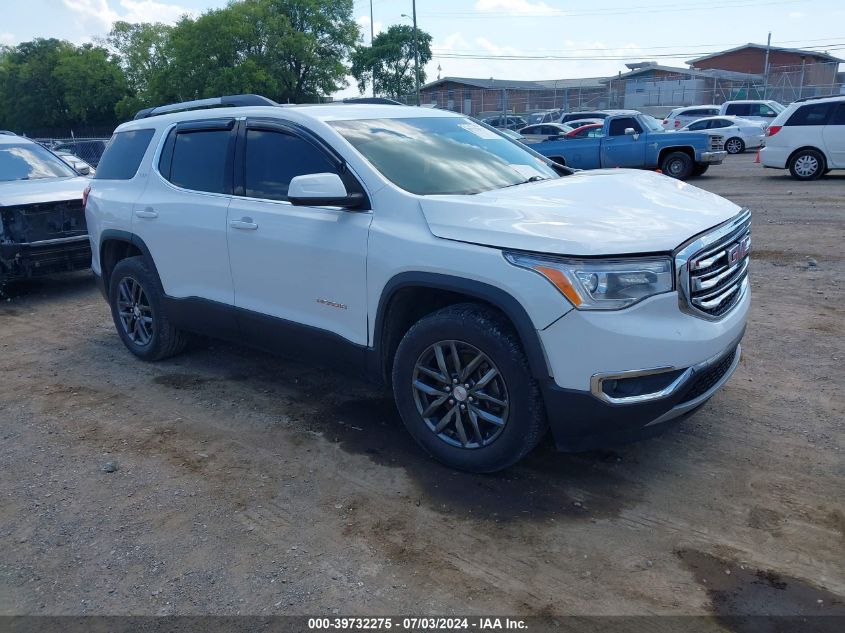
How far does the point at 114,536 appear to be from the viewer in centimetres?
344

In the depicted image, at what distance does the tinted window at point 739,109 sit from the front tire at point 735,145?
269 centimetres

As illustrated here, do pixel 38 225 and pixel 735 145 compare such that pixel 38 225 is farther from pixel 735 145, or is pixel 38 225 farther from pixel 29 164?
pixel 735 145

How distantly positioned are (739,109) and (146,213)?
26.3 meters

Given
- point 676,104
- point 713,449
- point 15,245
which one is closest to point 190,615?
point 713,449

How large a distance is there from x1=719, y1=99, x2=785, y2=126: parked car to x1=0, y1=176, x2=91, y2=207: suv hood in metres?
24.1

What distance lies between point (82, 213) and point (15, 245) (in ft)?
2.79

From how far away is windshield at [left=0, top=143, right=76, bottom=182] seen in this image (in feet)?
28.8

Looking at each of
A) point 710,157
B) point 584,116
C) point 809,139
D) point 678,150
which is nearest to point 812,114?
point 809,139

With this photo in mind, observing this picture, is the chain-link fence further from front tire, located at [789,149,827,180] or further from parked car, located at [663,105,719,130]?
front tire, located at [789,149,827,180]

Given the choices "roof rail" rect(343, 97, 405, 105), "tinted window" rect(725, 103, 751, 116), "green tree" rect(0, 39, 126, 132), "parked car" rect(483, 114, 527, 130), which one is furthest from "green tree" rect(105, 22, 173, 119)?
"roof rail" rect(343, 97, 405, 105)

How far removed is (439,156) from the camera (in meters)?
4.35

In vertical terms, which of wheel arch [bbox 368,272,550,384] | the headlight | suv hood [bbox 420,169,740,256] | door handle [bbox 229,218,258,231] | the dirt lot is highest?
suv hood [bbox 420,169,740,256]

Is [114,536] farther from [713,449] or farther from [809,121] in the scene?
[809,121]

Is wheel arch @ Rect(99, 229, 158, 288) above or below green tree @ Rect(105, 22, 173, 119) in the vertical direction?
below
